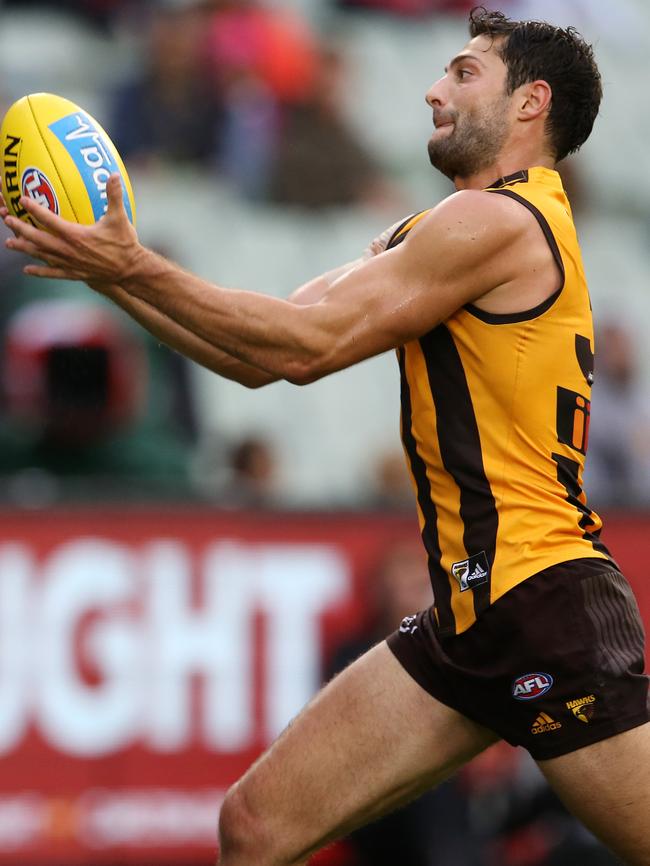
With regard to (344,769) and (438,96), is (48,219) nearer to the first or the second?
(438,96)

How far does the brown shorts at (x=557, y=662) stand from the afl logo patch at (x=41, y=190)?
1649 millimetres

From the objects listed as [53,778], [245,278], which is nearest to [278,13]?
[245,278]

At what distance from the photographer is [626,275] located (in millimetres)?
10922

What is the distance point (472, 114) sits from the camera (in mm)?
4328

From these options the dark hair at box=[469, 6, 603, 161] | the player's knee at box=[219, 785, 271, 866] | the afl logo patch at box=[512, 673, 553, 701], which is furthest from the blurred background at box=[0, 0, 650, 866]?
the dark hair at box=[469, 6, 603, 161]

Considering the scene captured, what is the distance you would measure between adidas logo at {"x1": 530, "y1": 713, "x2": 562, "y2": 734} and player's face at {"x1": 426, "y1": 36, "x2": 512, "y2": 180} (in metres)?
1.58

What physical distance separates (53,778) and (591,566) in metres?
3.46

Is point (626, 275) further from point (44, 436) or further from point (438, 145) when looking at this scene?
point (438, 145)

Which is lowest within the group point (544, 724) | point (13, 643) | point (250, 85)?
point (13, 643)

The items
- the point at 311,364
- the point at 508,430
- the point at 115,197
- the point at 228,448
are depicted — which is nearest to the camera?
the point at 115,197

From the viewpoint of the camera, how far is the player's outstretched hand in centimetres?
382

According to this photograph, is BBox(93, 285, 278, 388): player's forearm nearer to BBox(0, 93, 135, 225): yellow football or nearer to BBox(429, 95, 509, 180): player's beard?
BBox(0, 93, 135, 225): yellow football

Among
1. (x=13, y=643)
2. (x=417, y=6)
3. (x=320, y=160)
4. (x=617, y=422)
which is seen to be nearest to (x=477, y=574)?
(x=13, y=643)

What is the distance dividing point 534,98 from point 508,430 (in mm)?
997
